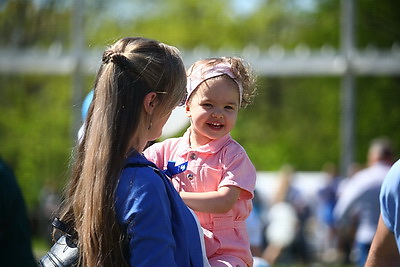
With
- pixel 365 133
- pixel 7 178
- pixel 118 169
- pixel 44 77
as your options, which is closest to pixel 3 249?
pixel 7 178

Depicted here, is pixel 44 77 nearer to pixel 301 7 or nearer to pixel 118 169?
pixel 301 7

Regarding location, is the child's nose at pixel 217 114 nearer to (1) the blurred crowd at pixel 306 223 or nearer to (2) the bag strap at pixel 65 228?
(2) the bag strap at pixel 65 228

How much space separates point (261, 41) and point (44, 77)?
33.1 feet

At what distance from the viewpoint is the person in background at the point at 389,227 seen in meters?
3.37

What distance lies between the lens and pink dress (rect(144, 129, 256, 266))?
3.27 meters

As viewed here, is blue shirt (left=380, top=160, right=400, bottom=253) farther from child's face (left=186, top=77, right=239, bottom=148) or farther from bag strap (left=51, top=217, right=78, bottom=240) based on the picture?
bag strap (left=51, top=217, right=78, bottom=240)

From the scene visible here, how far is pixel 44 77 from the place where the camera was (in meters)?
33.2

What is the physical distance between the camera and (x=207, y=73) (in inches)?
133

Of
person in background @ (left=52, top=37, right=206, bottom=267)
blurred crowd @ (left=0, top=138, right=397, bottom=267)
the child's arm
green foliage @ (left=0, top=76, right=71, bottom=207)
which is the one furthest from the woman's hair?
green foliage @ (left=0, top=76, right=71, bottom=207)

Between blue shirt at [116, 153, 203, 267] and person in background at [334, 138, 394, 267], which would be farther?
person in background at [334, 138, 394, 267]

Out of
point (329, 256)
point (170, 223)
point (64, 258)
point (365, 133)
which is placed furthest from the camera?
point (365, 133)

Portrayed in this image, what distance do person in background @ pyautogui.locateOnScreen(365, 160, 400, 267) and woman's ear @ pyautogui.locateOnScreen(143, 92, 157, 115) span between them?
108 centimetres

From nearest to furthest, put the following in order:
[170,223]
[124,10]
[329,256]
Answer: [170,223], [329,256], [124,10]

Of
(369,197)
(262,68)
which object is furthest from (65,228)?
(262,68)
